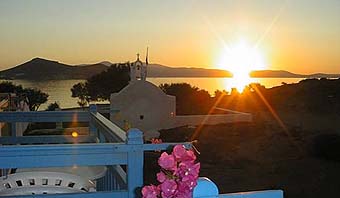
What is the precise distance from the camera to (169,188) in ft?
3.14

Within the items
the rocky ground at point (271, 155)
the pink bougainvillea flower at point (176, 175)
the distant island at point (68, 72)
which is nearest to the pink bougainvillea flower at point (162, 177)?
the pink bougainvillea flower at point (176, 175)

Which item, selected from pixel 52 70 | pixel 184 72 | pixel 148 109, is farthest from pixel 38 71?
pixel 184 72

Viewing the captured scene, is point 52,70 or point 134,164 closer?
point 134,164

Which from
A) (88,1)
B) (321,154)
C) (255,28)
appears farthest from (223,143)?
(88,1)

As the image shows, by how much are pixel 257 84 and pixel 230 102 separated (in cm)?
255

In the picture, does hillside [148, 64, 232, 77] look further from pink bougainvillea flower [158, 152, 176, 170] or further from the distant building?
pink bougainvillea flower [158, 152, 176, 170]

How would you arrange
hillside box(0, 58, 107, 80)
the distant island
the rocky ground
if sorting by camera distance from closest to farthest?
1. the rocky ground
2. hillside box(0, 58, 107, 80)
3. the distant island

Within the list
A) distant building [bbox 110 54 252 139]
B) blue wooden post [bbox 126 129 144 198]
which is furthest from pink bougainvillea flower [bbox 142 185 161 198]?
distant building [bbox 110 54 252 139]

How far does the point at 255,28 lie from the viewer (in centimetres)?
911

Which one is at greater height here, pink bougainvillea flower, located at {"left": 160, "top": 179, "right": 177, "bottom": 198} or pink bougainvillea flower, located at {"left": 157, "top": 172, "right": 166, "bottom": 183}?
pink bougainvillea flower, located at {"left": 157, "top": 172, "right": 166, "bottom": 183}

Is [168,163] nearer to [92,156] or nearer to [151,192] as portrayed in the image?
[151,192]

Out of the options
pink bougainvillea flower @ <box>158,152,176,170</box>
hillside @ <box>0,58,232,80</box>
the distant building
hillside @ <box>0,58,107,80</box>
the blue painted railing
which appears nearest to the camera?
pink bougainvillea flower @ <box>158,152,176,170</box>

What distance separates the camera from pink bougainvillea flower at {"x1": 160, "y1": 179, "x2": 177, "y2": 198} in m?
0.96

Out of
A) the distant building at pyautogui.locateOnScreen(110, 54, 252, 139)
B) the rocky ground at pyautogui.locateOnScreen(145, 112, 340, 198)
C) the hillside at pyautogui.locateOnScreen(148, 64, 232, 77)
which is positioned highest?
the hillside at pyautogui.locateOnScreen(148, 64, 232, 77)
